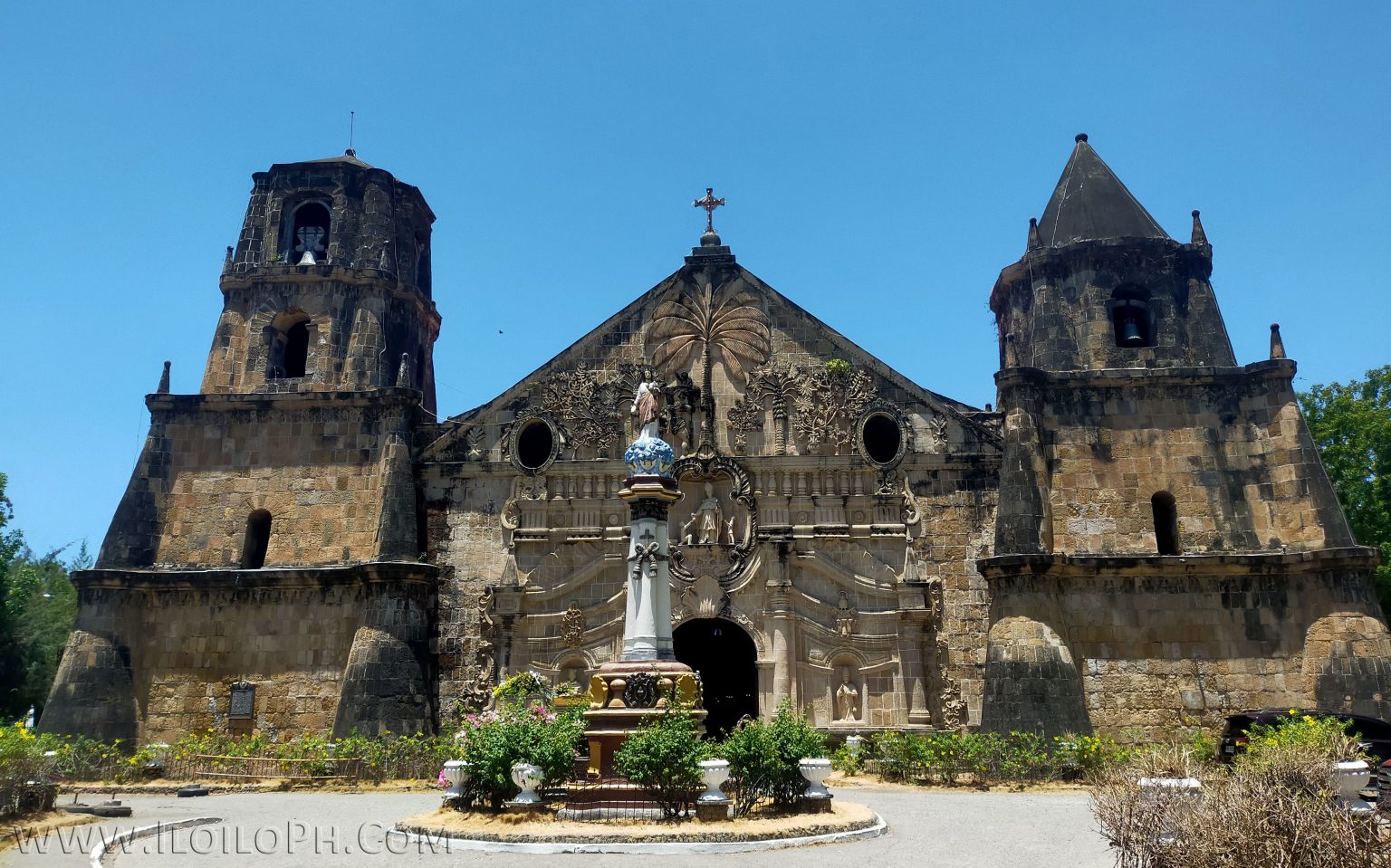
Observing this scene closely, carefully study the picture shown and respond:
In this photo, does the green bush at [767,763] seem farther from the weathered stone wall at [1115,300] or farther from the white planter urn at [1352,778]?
the weathered stone wall at [1115,300]

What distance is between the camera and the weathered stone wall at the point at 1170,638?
18.1 meters

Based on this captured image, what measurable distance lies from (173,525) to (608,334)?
10.2 meters

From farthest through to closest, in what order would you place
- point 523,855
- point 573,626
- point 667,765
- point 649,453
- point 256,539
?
point 256,539 → point 573,626 → point 649,453 → point 667,765 → point 523,855

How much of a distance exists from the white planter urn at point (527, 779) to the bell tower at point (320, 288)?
12421mm

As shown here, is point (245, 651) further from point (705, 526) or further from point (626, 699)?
point (626, 699)

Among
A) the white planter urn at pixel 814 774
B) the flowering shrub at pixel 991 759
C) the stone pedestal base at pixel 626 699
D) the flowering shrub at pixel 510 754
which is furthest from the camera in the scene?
the flowering shrub at pixel 991 759

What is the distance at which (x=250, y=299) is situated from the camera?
23375mm

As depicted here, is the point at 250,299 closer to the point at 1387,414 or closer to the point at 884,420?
the point at 884,420

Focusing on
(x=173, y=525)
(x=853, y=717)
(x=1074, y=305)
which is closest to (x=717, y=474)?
(x=853, y=717)

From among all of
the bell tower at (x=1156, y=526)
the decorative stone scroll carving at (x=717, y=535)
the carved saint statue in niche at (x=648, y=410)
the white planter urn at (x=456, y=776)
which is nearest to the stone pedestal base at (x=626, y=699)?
the white planter urn at (x=456, y=776)

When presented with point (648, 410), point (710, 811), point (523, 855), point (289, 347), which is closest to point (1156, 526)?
point (648, 410)

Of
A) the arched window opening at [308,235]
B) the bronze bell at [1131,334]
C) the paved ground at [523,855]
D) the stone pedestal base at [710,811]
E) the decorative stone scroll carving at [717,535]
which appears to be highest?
the arched window opening at [308,235]

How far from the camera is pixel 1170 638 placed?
19156 mm

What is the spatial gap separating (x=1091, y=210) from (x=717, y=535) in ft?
38.1
